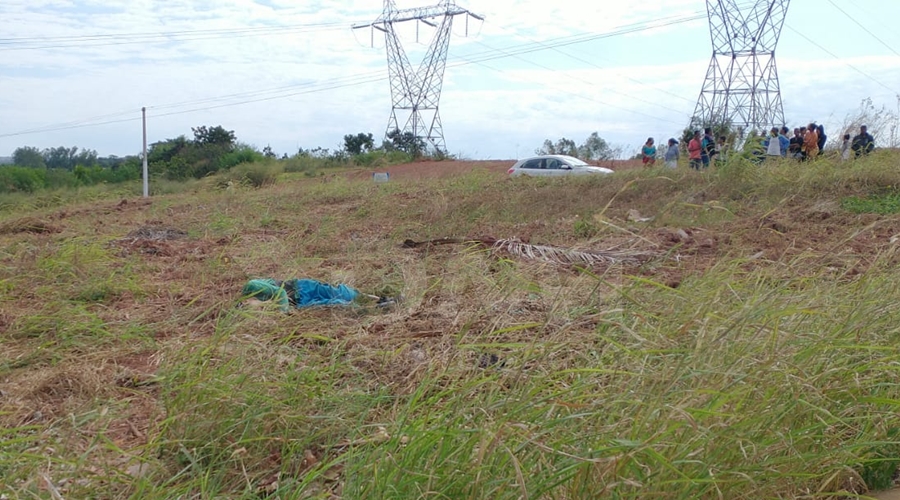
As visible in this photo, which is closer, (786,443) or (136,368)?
(786,443)

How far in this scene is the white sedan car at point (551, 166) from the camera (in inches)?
659

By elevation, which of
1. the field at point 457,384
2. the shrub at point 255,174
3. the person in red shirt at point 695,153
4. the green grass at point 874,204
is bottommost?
the field at point 457,384

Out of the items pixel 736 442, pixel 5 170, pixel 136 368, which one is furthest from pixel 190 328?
pixel 5 170

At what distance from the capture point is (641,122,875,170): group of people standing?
35.9 feet

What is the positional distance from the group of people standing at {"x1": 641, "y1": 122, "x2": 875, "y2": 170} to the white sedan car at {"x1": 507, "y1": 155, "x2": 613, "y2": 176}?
104 inches

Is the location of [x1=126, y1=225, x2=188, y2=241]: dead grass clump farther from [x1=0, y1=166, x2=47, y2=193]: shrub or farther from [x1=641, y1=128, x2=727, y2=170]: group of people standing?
[x1=0, y1=166, x2=47, y2=193]: shrub

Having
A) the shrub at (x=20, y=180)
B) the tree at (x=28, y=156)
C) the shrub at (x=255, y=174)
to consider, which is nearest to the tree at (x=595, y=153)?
the shrub at (x=255, y=174)

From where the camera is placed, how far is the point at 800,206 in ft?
28.5

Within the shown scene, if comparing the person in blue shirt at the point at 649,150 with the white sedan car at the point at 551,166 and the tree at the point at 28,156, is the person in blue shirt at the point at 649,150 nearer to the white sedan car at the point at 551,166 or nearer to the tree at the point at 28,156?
the white sedan car at the point at 551,166

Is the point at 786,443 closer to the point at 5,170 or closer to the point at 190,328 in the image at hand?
the point at 190,328

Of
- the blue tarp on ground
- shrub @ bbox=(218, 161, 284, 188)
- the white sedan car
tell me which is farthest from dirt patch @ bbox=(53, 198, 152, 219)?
the blue tarp on ground

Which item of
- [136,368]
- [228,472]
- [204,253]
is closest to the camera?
[228,472]

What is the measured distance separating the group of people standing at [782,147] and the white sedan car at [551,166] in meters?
2.63

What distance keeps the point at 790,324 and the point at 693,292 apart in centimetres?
63
